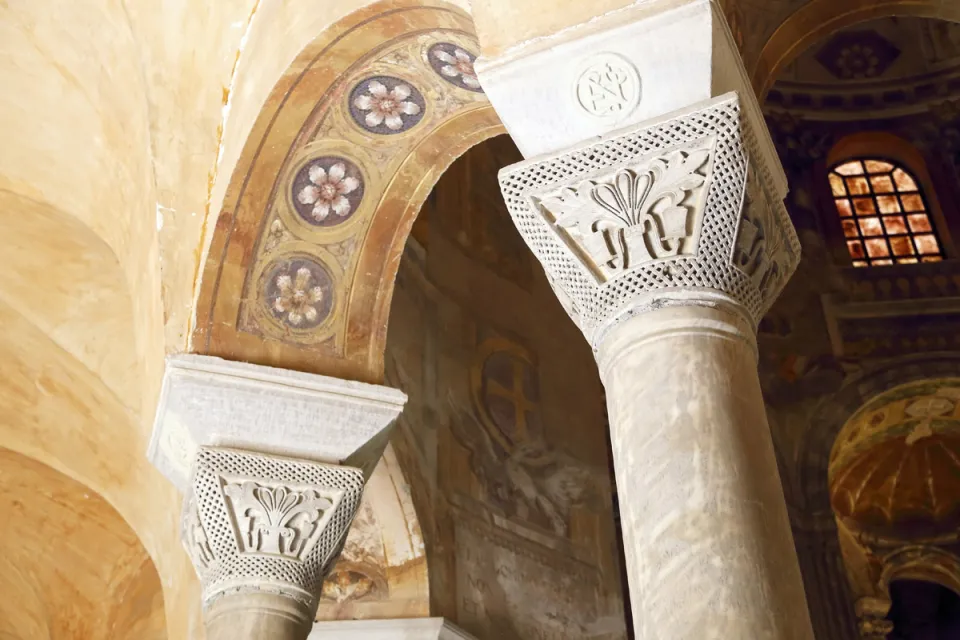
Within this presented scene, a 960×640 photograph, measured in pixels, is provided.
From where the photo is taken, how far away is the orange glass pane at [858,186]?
12445mm

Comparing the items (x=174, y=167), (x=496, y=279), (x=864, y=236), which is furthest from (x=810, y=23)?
(x=864, y=236)

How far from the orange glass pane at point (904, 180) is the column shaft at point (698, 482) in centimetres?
965

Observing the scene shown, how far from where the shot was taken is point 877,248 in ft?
39.5

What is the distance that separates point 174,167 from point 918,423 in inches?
300

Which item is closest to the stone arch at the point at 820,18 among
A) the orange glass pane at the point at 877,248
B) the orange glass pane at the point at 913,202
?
the orange glass pane at the point at 877,248

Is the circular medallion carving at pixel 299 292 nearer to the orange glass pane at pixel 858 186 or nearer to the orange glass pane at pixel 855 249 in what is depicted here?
the orange glass pane at pixel 855 249

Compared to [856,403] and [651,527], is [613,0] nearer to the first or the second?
[651,527]

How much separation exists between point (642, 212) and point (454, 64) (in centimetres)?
198

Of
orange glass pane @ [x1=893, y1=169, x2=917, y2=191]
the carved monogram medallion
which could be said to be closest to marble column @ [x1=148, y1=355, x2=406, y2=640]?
the carved monogram medallion

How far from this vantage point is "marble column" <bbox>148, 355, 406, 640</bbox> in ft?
17.1

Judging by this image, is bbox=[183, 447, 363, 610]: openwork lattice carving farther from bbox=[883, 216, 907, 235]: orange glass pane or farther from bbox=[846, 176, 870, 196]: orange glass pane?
bbox=[846, 176, 870, 196]: orange glass pane

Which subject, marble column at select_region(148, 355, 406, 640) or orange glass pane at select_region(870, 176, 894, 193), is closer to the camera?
marble column at select_region(148, 355, 406, 640)

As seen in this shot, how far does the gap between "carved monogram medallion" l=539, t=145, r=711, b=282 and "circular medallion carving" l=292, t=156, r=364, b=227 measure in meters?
2.36

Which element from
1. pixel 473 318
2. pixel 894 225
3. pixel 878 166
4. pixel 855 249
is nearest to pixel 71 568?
pixel 473 318
